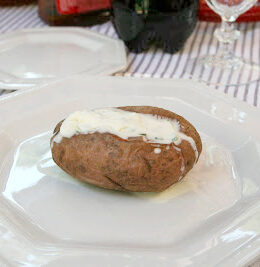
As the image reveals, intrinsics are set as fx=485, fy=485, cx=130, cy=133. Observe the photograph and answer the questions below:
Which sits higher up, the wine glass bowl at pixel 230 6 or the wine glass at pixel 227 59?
the wine glass bowl at pixel 230 6

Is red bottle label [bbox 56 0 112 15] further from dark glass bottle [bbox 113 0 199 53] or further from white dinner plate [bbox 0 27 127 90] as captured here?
dark glass bottle [bbox 113 0 199 53]

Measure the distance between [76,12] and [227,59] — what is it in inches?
20.0

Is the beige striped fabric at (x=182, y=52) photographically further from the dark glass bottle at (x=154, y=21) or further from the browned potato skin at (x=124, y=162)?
the browned potato skin at (x=124, y=162)

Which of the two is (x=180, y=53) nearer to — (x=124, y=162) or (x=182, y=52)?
(x=182, y=52)

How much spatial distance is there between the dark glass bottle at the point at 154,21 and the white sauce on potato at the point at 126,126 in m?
0.55

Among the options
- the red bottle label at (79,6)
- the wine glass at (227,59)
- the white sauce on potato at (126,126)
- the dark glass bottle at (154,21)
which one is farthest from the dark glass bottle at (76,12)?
the white sauce on potato at (126,126)

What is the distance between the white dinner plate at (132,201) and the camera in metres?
0.65

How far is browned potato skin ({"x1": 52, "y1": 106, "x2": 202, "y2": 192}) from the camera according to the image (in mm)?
743

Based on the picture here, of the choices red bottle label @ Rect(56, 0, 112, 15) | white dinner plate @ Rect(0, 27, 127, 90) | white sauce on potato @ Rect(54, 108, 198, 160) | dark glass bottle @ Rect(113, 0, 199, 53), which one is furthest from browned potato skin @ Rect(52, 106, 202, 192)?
red bottle label @ Rect(56, 0, 112, 15)

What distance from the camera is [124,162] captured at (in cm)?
74

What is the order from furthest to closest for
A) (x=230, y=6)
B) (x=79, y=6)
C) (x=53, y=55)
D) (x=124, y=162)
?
(x=79, y=6) < (x=53, y=55) < (x=230, y=6) < (x=124, y=162)

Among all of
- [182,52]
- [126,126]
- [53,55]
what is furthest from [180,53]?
[126,126]

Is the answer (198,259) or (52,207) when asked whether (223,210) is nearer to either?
(198,259)

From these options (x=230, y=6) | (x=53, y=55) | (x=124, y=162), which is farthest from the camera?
(x=53, y=55)
